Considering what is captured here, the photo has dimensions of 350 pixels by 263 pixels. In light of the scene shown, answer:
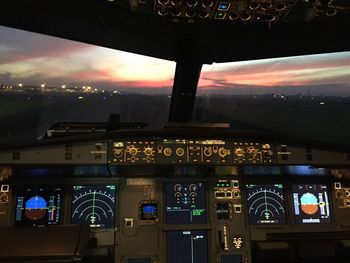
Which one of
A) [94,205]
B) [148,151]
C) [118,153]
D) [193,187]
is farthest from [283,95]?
[94,205]

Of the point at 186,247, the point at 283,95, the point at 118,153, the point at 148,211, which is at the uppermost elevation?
the point at 283,95

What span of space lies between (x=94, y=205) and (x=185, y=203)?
2.89 ft

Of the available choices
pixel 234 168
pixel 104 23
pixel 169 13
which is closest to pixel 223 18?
pixel 169 13

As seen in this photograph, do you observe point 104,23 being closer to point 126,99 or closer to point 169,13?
point 169,13

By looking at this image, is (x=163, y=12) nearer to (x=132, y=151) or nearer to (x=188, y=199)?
(x=132, y=151)

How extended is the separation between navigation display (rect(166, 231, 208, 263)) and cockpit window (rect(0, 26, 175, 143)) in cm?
128

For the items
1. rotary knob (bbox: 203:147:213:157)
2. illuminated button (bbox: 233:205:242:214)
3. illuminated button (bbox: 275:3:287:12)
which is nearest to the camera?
illuminated button (bbox: 275:3:287:12)

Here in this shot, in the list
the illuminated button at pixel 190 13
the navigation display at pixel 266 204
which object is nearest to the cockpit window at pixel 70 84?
the illuminated button at pixel 190 13

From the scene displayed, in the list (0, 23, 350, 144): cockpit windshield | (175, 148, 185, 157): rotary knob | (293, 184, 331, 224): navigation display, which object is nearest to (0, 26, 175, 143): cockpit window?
(0, 23, 350, 144): cockpit windshield

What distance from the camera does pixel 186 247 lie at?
130 inches

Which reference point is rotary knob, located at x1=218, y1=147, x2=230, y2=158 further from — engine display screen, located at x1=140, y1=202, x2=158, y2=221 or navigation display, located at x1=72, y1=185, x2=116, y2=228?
navigation display, located at x1=72, y1=185, x2=116, y2=228

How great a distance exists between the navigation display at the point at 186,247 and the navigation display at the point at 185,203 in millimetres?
122

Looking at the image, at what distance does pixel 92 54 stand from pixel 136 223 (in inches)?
63.8

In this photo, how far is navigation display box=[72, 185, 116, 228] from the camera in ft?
10.8
